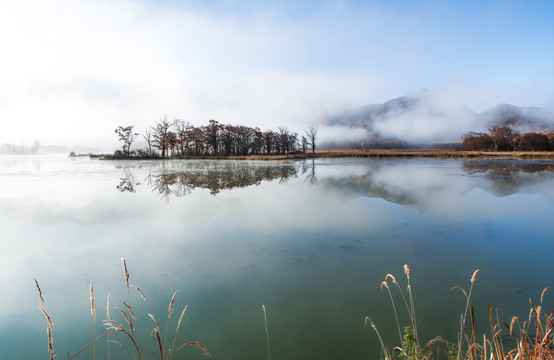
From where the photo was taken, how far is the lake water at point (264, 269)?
3518 mm

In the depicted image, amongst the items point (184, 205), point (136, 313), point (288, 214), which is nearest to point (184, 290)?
point (136, 313)

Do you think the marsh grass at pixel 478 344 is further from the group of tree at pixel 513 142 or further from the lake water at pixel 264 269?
the group of tree at pixel 513 142

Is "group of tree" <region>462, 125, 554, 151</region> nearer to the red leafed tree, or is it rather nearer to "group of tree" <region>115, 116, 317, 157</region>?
the red leafed tree

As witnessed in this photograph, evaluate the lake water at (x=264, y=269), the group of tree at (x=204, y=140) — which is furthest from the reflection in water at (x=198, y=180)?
the group of tree at (x=204, y=140)

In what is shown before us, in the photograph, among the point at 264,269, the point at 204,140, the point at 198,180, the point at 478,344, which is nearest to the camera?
the point at 478,344

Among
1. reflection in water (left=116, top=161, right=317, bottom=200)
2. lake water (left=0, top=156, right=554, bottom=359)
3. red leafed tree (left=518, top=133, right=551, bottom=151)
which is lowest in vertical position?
lake water (left=0, top=156, right=554, bottom=359)

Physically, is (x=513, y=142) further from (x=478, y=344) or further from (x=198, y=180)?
(x=478, y=344)

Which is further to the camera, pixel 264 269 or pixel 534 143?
pixel 534 143

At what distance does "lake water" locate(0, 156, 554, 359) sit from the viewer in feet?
11.5

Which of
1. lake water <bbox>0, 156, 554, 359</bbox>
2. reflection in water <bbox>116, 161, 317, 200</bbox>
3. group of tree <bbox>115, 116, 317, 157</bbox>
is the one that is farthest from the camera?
group of tree <bbox>115, 116, 317, 157</bbox>

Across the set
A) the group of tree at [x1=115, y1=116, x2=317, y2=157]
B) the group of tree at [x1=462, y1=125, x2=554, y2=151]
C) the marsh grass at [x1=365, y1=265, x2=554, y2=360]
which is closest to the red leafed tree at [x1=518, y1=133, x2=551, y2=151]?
the group of tree at [x1=462, y1=125, x2=554, y2=151]

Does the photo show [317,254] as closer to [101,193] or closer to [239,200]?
[239,200]

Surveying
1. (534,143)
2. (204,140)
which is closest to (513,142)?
(534,143)

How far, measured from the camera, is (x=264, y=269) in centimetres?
531
